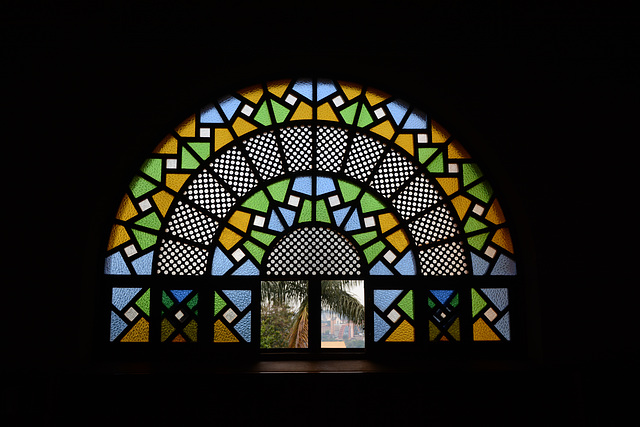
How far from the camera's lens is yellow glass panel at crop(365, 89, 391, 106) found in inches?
141

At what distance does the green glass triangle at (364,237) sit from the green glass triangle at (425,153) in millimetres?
622

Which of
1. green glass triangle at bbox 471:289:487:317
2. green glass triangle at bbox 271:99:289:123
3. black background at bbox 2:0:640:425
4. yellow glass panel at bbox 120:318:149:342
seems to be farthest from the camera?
green glass triangle at bbox 271:99:289:123

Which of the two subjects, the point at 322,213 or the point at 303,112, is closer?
the point at 322,213

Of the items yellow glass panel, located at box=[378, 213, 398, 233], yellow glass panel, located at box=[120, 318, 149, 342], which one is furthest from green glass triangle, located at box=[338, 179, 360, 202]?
yellow glass panel, located at box=[120, 318, 149, 342]

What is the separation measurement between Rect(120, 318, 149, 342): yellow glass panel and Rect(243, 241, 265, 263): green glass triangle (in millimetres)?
850

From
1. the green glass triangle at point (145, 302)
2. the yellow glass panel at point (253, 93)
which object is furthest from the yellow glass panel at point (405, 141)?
the green glass triangle at point (145, 302)

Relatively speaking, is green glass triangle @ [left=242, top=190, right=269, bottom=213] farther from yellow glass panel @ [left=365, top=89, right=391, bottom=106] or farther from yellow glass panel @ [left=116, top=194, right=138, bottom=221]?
yellow glass panel @ [left=365, top=89, right=391, bottom=106]

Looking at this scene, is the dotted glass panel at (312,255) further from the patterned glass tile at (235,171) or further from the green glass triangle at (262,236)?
the patterned glass tile at (235,171)

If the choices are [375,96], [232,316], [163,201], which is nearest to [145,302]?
[232,316]

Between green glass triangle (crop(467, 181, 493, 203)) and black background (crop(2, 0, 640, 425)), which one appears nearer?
black background (crop(2, 0, 640, 425))

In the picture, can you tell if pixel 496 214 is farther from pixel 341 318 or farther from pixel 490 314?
pixel 341 318

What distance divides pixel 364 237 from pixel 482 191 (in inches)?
35.5

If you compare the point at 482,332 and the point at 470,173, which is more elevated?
the point at 470,173

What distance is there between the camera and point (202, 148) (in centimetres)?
349
